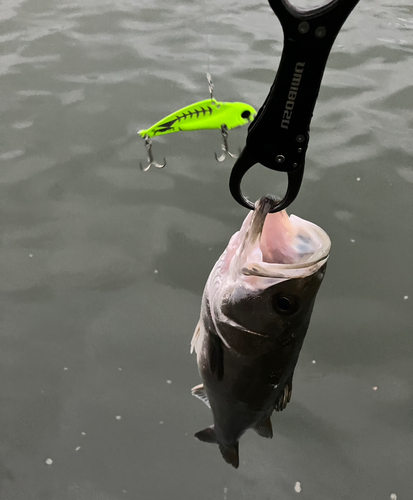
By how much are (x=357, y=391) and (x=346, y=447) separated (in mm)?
348

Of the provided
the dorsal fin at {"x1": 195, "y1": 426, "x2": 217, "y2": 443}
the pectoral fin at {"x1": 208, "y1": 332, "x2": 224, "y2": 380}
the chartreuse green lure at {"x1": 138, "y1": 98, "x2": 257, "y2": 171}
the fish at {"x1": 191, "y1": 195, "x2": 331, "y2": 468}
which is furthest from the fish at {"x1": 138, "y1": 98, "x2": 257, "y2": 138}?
the dorsal fin at {"x1": 195, "y1": 426, "x2": 217, "y2": 443}

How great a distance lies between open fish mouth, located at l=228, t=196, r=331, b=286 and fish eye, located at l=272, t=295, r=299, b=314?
7 cm

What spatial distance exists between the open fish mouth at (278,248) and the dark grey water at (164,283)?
152 cm

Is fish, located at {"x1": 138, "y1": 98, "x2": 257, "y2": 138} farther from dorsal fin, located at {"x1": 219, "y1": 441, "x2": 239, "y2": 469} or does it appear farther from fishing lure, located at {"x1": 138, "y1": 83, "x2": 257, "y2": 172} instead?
dorsal fin, located at {"x1": 219, "y1": 441, "x2": 239, "y2": 469}

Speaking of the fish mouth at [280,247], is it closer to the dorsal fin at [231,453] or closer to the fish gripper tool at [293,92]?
the fish gripper tool at [293,92]

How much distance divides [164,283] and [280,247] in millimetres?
1700

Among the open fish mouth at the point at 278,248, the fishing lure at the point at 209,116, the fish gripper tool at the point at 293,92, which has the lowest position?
the open fish mouth at the point at 278,248

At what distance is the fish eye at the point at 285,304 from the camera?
5.15 ft

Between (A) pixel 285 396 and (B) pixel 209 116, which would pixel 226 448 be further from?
(B) pixel 209 116

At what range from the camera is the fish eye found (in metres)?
1.57

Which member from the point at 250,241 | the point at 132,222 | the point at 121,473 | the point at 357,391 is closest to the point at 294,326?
the point at 250,241

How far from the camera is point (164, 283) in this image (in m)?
3.18

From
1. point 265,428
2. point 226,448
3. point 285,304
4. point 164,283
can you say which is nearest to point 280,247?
point 285,304

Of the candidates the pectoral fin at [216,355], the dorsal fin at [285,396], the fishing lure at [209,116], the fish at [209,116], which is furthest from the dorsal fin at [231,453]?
the fish at [209,116]
